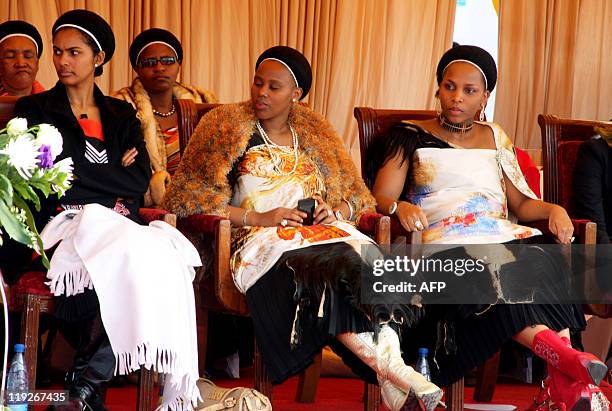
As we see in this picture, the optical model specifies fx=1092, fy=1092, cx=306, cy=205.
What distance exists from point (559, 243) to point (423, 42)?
9.98 feet

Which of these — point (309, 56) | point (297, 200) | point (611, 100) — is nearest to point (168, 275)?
point (297, 200)

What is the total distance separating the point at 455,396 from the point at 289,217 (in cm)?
92

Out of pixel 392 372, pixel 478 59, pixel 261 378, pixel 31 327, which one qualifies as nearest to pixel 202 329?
pixel 261 378

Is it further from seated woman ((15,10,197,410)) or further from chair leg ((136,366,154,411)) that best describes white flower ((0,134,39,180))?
chair leg ((136,366,154,411))

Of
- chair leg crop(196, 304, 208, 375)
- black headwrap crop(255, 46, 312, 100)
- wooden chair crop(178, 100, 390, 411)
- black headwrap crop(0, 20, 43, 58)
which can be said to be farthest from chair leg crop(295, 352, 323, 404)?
black headwrap crop(0, 20, 43, 58)

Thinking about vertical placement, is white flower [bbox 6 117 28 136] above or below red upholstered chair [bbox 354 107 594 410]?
above

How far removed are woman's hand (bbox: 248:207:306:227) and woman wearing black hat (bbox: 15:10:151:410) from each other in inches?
18.1

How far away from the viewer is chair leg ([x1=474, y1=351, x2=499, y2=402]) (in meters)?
4.61

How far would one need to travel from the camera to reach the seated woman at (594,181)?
4691mm

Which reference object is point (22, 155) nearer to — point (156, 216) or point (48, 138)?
point (48, 138)

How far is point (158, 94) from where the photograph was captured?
5.45 metres

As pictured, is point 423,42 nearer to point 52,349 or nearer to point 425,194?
point 425,194

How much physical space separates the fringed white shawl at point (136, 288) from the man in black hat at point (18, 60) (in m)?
1.59

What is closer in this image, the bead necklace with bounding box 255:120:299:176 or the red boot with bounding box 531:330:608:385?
the red boot with bounding box 531:330:608:385
